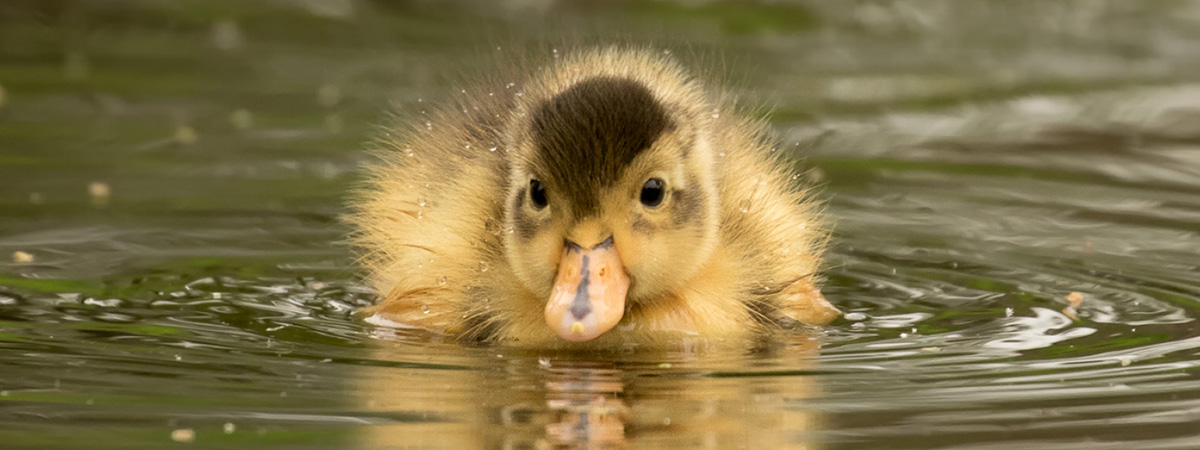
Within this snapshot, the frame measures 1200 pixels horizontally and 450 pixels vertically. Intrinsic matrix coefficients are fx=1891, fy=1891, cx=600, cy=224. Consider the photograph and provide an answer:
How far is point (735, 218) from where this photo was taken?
525 cm

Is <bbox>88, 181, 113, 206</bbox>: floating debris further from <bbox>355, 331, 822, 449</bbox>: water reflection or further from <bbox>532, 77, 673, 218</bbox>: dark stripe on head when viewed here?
<bbox>532, 77, 673, 218</bbox>: dark stripe on head

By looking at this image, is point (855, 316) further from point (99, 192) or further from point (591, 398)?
point (99, 192)

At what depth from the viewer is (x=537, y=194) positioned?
15.5 feet

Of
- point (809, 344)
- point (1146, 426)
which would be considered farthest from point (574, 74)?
point (1146, 426)

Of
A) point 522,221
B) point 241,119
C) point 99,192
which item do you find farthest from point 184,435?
point 241,119

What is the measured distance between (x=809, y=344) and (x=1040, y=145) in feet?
11.8

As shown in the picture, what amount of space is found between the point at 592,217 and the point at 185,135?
4.02 m

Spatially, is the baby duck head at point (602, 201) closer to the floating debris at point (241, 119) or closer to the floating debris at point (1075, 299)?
the floating debris at point (1075, 299)

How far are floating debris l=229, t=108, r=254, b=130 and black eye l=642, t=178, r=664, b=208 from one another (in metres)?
4.04

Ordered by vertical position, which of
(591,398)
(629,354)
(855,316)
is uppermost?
(855,316)

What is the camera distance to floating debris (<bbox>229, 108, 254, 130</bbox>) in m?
8.45

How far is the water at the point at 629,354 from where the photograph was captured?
4277 millimetres

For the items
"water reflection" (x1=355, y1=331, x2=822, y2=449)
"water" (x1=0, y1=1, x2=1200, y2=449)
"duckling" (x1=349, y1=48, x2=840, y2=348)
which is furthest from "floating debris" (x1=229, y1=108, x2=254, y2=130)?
"water reflection" (x1=355, y1=331, x2=822, y2=449)

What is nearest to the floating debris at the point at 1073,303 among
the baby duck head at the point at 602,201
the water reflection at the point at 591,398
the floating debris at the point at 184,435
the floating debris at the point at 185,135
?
the water reflection at the point at 591,398
